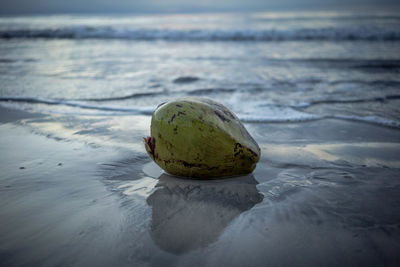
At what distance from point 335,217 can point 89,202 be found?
4.65ft

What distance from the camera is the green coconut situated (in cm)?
182

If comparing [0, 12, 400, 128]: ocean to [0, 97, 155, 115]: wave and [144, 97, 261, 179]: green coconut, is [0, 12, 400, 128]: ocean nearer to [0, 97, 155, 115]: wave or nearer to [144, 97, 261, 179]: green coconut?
[0, 97, 155, 115]: wave

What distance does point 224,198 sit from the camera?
1.82 metres

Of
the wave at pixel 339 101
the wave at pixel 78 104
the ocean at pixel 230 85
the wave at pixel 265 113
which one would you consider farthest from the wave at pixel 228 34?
the wave at pixel 78 104

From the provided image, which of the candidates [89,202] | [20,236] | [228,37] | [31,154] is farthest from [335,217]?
[228,37]

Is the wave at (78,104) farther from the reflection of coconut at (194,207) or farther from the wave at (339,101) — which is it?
the wave at (339,101)

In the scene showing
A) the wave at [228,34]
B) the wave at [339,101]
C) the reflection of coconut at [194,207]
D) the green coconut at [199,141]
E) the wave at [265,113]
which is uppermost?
the wave at [228,34]

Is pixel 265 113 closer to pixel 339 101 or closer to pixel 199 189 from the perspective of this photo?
pixel 339 101

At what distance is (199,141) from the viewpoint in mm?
1821

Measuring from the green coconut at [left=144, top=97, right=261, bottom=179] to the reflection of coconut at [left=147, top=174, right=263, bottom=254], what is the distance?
0.09 m

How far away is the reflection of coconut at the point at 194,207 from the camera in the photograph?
1469 millimetres

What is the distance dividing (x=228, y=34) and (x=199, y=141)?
15793 mm

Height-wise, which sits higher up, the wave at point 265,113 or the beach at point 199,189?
the wave at point 265,113

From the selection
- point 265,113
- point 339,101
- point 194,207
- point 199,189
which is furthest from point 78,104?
point 339,101
